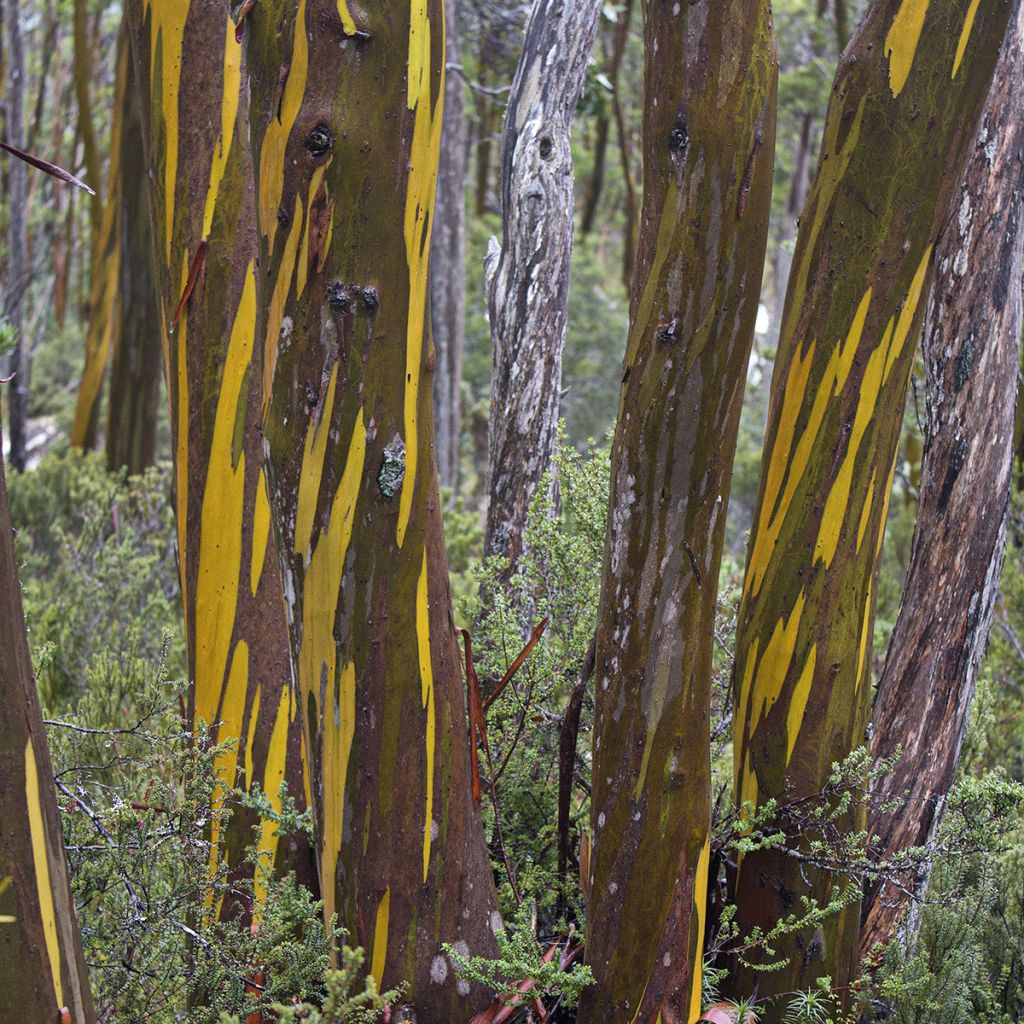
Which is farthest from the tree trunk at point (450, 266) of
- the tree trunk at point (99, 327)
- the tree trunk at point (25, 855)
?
the tree trunk at point (25, 855)

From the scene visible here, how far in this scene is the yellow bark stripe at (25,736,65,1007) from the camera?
59.2 inches

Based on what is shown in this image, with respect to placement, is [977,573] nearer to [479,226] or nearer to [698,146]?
[698,146]

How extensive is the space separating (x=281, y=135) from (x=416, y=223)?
27 cm

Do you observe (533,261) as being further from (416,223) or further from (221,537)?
(416,223)

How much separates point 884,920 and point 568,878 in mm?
861

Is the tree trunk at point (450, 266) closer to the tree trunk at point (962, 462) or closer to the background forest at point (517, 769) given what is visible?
the background forest at point (517, 769)

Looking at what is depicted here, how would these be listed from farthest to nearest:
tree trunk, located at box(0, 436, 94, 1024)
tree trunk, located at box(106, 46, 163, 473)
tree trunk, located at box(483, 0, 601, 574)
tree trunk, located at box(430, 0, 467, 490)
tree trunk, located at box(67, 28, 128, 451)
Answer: tree trunk, located at box(67, 28, 128, 451)
tree trunk, located at box(430, 0, 467, 490)
tree trunk, located at box(106, 46, 163, 473)
tree trunk, located at box(483, 0, 601, 574)
tree trunk, located at box(0, 436, 94, 1024)

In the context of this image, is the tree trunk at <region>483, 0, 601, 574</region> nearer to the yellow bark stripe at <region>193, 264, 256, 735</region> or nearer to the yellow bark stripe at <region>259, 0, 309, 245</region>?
the yellow bark stripe at <region>193, 264, 256, 735</region>

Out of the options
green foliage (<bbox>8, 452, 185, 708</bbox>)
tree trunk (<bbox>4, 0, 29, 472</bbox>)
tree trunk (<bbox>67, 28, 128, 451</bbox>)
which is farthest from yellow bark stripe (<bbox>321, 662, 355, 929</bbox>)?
tree trunk (<bbox>4, 0, 29, 472</bbox>)

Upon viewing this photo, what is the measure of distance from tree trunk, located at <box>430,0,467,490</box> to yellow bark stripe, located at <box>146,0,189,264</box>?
6.29 m

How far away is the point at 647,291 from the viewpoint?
1.96 m

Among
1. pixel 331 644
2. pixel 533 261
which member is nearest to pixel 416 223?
pixel 331 644

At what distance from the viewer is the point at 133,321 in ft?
25.4

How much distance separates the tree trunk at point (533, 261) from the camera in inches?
159
